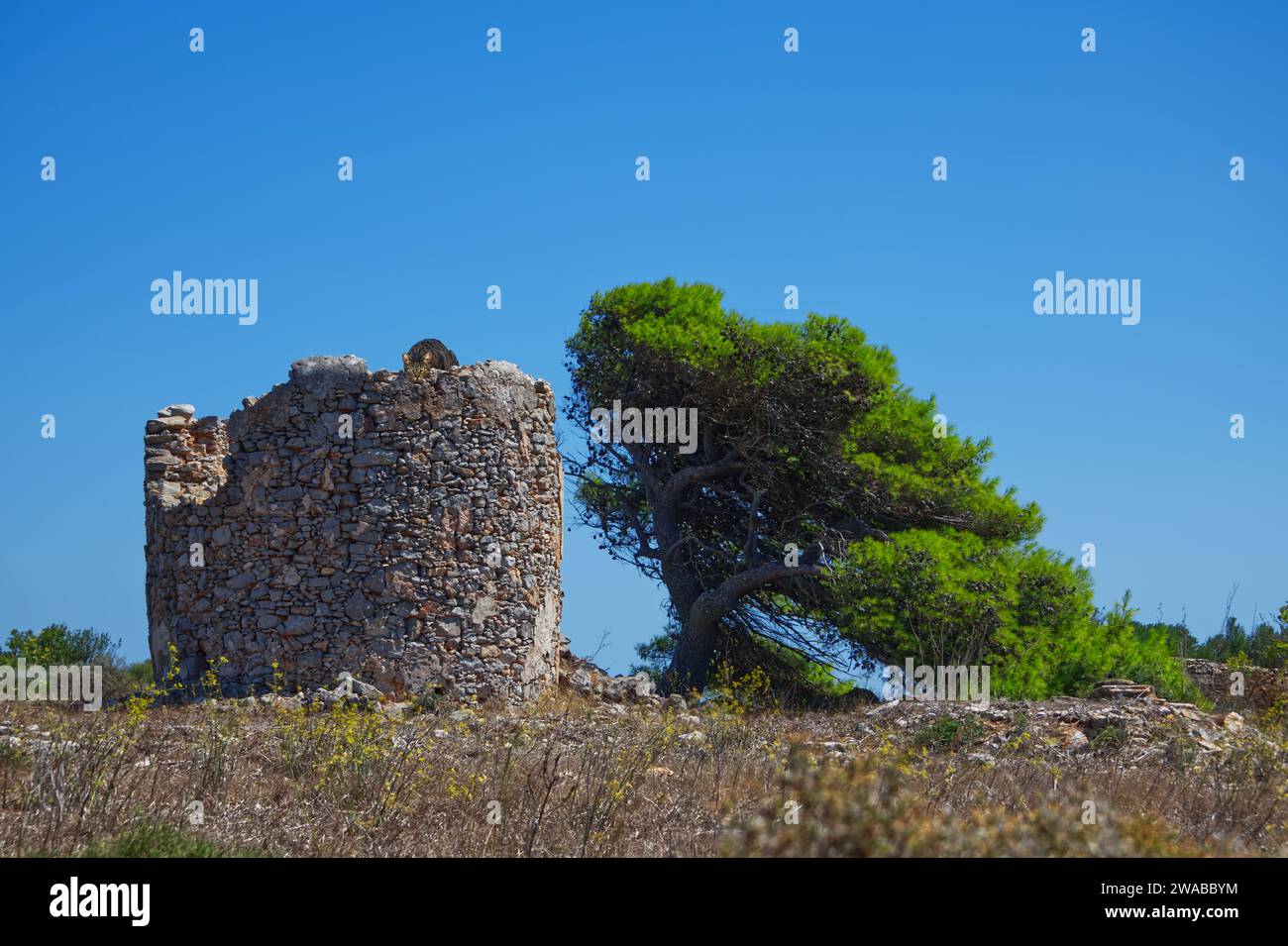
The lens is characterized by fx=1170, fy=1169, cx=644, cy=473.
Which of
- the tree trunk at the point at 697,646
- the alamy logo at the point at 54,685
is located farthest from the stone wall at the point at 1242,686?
the alamy logo at the point at 54,685

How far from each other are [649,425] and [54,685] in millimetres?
9920

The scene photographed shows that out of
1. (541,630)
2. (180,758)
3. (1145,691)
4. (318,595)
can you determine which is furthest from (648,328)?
(180,758)

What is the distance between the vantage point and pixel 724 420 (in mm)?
19781

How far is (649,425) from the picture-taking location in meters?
20.1

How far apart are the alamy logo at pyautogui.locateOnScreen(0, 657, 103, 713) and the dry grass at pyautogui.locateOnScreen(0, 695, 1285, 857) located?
321 cm

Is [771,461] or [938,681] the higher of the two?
[771,461]
